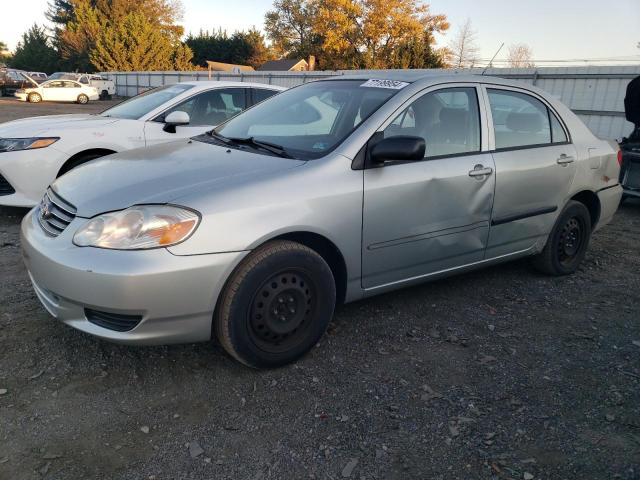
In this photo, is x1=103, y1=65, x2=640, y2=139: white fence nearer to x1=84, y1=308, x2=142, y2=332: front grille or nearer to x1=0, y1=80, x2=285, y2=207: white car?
x1=0, y1=80, x2=285, y2=207: white car

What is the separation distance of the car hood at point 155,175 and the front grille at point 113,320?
1.61 feet

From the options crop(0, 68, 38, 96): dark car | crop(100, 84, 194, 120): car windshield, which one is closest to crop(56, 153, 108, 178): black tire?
crop(100, 84, 194, 120): car windshield

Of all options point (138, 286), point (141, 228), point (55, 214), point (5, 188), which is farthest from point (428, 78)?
point (5, 188)

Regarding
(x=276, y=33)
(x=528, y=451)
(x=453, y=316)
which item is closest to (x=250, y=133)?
(x=453, y=316)

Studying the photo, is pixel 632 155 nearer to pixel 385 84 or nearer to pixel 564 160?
pixel 564 160

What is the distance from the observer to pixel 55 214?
112 inches

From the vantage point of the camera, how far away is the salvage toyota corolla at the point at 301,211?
247cm

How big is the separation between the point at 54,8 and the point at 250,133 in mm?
72962

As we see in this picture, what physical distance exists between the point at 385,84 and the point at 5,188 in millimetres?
3979

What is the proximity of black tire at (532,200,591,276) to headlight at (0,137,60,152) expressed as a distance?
15.7 ft

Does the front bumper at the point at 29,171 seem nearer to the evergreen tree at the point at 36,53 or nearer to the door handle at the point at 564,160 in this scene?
the door handle at the point at 564,160

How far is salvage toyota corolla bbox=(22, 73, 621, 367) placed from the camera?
97.3 inches

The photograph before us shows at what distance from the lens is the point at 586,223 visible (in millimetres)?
4492

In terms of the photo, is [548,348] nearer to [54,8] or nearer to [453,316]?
[453,316]
